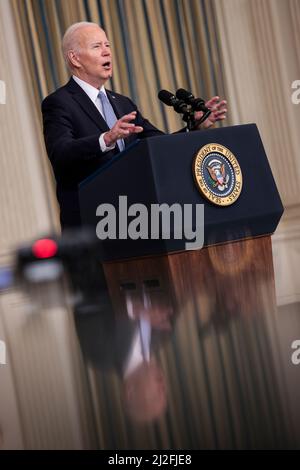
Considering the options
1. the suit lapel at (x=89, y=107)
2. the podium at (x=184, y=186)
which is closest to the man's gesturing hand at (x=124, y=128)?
the podium at (x=184, y=186)

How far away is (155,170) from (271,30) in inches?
168

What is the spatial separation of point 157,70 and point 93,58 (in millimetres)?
2890

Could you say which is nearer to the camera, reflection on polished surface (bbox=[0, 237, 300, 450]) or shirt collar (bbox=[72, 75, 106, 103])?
reflection on polished surface (bbox=[0, 237, 300, 450])

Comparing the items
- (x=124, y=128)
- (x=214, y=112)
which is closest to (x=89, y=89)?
(x=214, y=112)

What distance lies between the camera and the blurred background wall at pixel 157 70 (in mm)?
5840

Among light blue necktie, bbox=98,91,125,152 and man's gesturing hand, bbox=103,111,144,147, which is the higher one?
light blue necktie, bbox=98,91,125,152

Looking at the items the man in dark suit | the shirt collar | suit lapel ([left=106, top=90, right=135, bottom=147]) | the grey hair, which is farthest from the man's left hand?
the grey hair

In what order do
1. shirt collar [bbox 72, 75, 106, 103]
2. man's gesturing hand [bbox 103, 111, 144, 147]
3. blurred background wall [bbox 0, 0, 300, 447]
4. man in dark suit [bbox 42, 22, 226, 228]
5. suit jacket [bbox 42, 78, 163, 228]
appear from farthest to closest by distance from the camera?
blurred background wall [bbox 0, 0, 300, 447], shirt collar [bbox 72, 75, 106, 103], suit jacket [bbox 42, 78, 163, 228], man in dark suit [bbox 42, 22, 226, 228], man's gesturing hand [bbox 103, 111, 144, 147]

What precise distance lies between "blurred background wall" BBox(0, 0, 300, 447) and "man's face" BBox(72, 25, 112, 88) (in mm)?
2547

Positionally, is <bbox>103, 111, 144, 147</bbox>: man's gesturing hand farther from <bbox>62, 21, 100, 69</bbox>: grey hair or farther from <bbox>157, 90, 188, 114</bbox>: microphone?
<bbox>62, 21, 100, 69</bbox>: grey hair

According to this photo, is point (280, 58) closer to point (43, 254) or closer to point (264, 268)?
point (43, 254)

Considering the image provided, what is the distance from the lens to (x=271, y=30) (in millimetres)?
6207

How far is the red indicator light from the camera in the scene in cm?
481

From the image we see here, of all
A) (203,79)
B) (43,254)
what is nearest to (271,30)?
(203,79)
